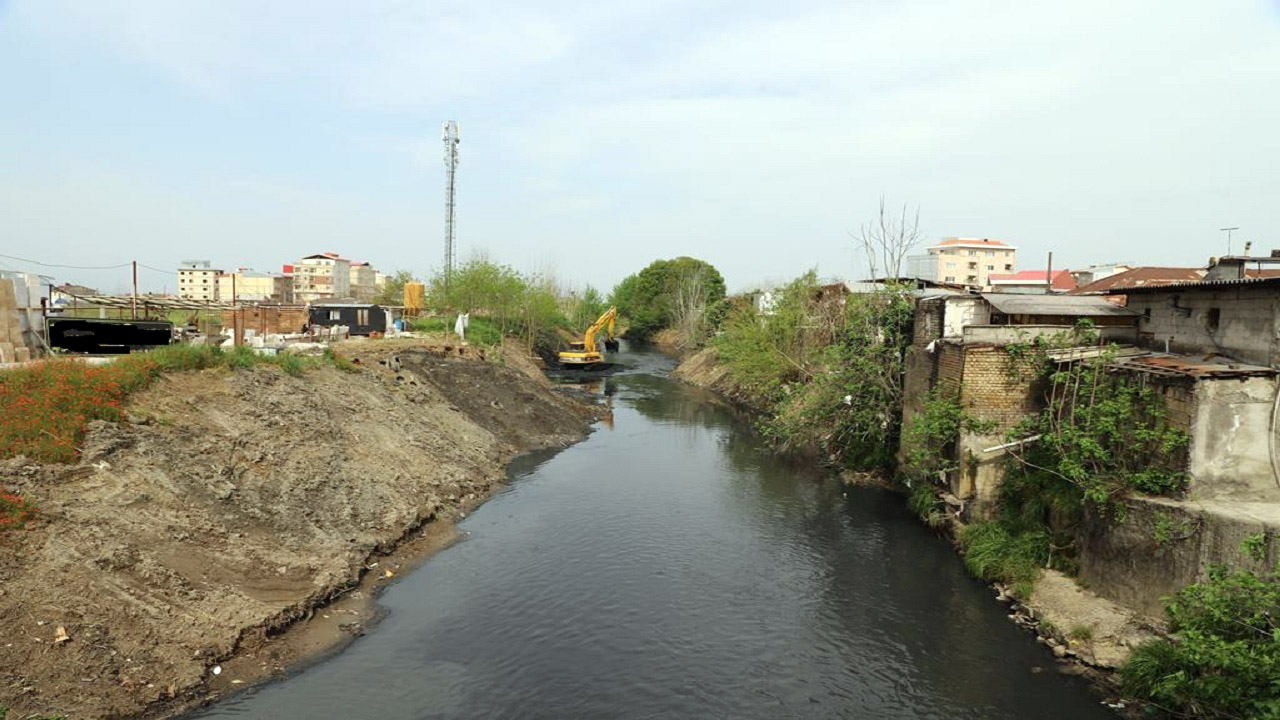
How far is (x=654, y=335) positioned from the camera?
96438 mm

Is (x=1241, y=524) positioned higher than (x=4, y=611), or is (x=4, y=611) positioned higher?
(x=1241, y=524)

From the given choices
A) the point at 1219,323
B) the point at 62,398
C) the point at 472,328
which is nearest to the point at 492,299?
the point at 472,328

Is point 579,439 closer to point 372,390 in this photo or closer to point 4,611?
point 372,390

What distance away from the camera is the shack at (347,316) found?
1809 inches

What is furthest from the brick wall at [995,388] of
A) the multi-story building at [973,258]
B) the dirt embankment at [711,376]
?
the multi-story building at [973,258]

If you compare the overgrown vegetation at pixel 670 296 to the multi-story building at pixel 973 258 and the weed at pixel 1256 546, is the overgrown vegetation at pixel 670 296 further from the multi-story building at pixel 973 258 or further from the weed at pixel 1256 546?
the weed at pixel 1256 546

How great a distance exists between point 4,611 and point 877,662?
579 inches

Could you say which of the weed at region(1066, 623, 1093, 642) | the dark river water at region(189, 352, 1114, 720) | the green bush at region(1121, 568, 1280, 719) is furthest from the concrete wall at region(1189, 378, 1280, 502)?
the dark river water at region(189, 352, 1114, 720)

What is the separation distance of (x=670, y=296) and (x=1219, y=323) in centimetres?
7592

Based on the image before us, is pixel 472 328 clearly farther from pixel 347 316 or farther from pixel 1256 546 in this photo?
pixel 1256 546

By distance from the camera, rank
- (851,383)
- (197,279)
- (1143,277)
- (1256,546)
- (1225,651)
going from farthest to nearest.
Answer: (197,279) → (1143,277) → (851,383) → (1256,546) → (1225,651)

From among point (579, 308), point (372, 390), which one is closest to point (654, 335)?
point (579, 308)

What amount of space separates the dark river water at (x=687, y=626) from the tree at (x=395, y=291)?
54084mm

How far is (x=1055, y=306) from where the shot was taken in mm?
19672
